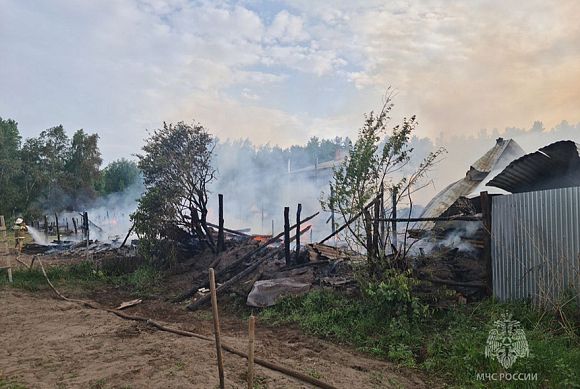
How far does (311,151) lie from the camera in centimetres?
5288

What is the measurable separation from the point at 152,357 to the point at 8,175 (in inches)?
1568

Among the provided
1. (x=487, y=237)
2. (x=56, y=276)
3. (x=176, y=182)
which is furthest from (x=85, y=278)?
(x=487, y=237)

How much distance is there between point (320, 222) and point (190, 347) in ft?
A: 58.5

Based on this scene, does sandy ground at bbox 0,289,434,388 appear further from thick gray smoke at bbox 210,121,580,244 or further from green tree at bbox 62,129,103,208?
green tree at bbox 62,129,103,208

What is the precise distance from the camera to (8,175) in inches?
1454

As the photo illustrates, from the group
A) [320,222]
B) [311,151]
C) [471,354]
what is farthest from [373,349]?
[311,151]

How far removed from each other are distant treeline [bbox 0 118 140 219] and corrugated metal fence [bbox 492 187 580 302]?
40.9 m

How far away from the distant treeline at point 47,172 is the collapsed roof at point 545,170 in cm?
4052

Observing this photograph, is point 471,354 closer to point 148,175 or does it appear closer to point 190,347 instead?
point 190,347

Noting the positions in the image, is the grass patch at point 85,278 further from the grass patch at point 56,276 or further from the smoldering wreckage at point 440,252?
the smoldering wreckage at point 440,252

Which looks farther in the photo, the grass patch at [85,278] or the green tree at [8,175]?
the green tree at [8,175]

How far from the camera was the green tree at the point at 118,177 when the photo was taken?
160 ft

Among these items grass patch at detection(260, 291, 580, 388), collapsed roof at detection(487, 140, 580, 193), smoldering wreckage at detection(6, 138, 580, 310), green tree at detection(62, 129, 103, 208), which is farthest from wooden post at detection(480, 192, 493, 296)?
green tree at detection(62, 129, 103, 208)

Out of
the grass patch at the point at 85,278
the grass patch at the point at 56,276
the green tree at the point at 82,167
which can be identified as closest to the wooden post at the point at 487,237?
the grass patch at the point at 85,278
